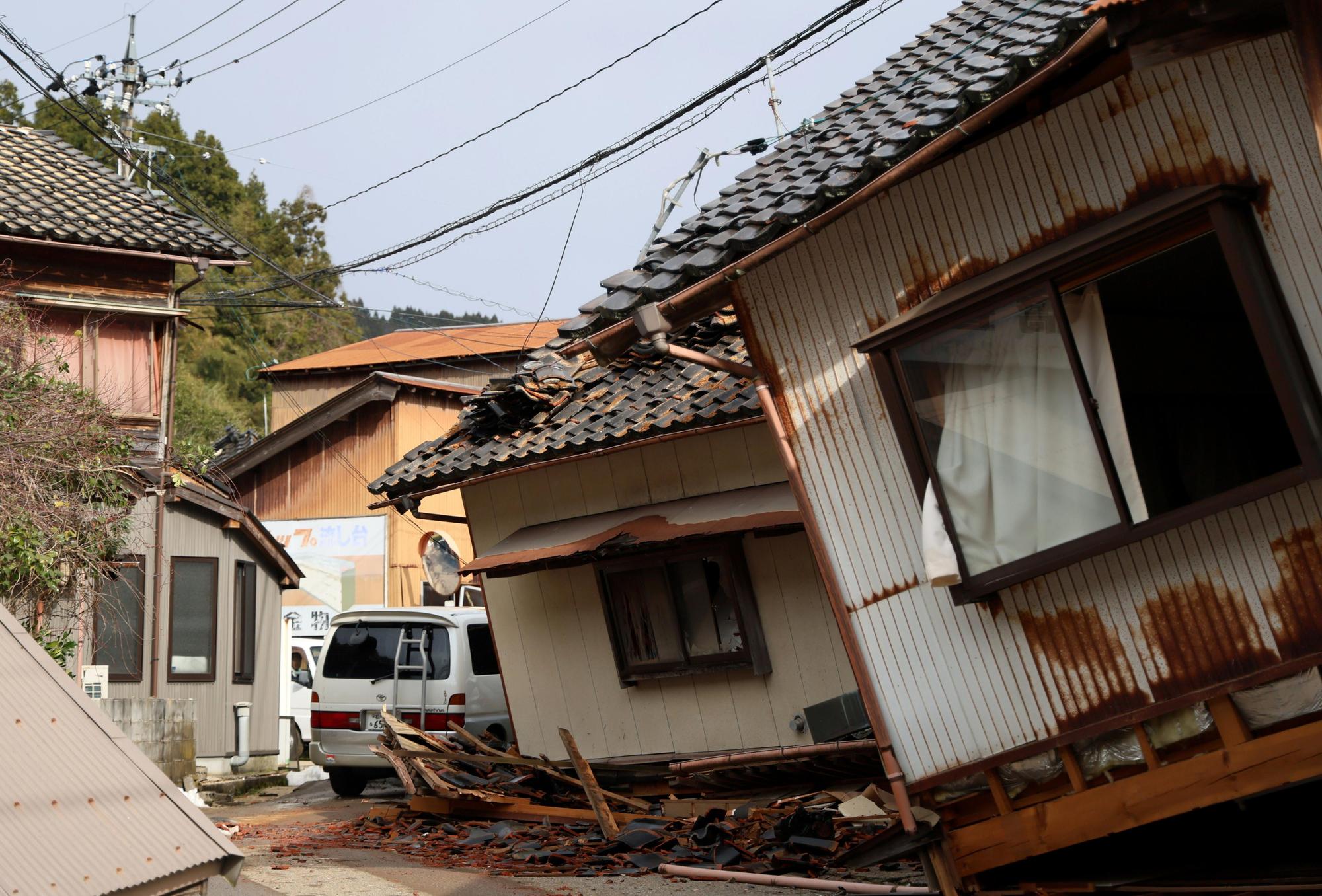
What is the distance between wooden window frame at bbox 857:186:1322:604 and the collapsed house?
0.02 m

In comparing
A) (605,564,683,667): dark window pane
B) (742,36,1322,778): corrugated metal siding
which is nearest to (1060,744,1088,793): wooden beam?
(742,36,1322,778): corrugated metal siding

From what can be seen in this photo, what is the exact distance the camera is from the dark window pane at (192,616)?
1814 centimetres

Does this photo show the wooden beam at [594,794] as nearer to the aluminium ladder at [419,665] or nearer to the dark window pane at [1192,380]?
the aluminium ladder at [419,665]

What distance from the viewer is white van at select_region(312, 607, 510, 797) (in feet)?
46.5

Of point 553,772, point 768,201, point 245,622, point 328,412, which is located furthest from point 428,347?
point 768,201

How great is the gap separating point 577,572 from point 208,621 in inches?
378

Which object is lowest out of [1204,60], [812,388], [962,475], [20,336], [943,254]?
[962,475]

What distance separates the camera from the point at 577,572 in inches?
462

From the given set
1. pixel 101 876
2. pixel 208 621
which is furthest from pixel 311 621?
pixel 101 876

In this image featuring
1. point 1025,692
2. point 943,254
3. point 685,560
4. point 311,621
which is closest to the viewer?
point 1025,692

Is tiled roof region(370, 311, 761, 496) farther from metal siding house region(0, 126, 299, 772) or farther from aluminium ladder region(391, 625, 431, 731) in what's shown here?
metal siding house region(0, 126, 299, 772)

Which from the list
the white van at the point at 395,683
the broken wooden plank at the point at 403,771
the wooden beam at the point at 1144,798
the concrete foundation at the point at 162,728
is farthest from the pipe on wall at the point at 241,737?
the wooden beam at the point at 1144,798

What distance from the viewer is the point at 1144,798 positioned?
243 inches

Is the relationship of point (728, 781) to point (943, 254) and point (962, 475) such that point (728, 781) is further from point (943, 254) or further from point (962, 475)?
point (943, 254)
